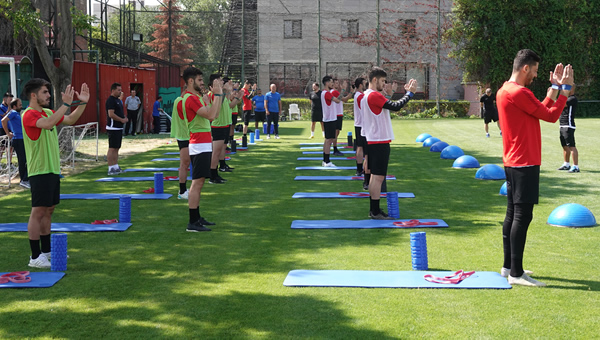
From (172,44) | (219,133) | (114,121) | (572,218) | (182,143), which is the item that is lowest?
(572,218)

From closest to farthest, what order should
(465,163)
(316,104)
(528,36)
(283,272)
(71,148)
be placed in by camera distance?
(283,272)
(465,163)
(71,148)
(316,104)
(528,36)

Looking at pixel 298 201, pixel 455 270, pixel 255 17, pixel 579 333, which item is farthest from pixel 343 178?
pixel 255 17

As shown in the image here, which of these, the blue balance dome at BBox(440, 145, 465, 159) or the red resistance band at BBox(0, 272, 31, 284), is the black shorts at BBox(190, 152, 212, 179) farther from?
the blue balance dome at BBox(440, 145, 465, 159)

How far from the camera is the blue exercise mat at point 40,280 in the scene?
5.70 m

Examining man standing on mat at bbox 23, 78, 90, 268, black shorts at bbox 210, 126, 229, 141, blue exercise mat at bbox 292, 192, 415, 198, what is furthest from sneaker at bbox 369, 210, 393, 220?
black shorts at bbox 210, 126, 229, 141

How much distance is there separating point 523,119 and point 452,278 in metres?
1.53

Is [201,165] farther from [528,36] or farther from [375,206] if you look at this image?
[528,36]

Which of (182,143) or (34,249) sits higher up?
(182,143)

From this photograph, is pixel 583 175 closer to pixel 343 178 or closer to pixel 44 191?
pixel 343 178

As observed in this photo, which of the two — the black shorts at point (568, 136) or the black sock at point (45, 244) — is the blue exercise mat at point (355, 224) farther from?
the black shorts at point (568, 136)

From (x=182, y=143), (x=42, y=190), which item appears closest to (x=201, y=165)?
(x=42, y=190)

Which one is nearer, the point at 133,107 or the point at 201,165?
the point at 201,165

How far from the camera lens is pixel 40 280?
5875 mm

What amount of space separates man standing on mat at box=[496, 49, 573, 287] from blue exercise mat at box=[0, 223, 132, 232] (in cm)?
486
